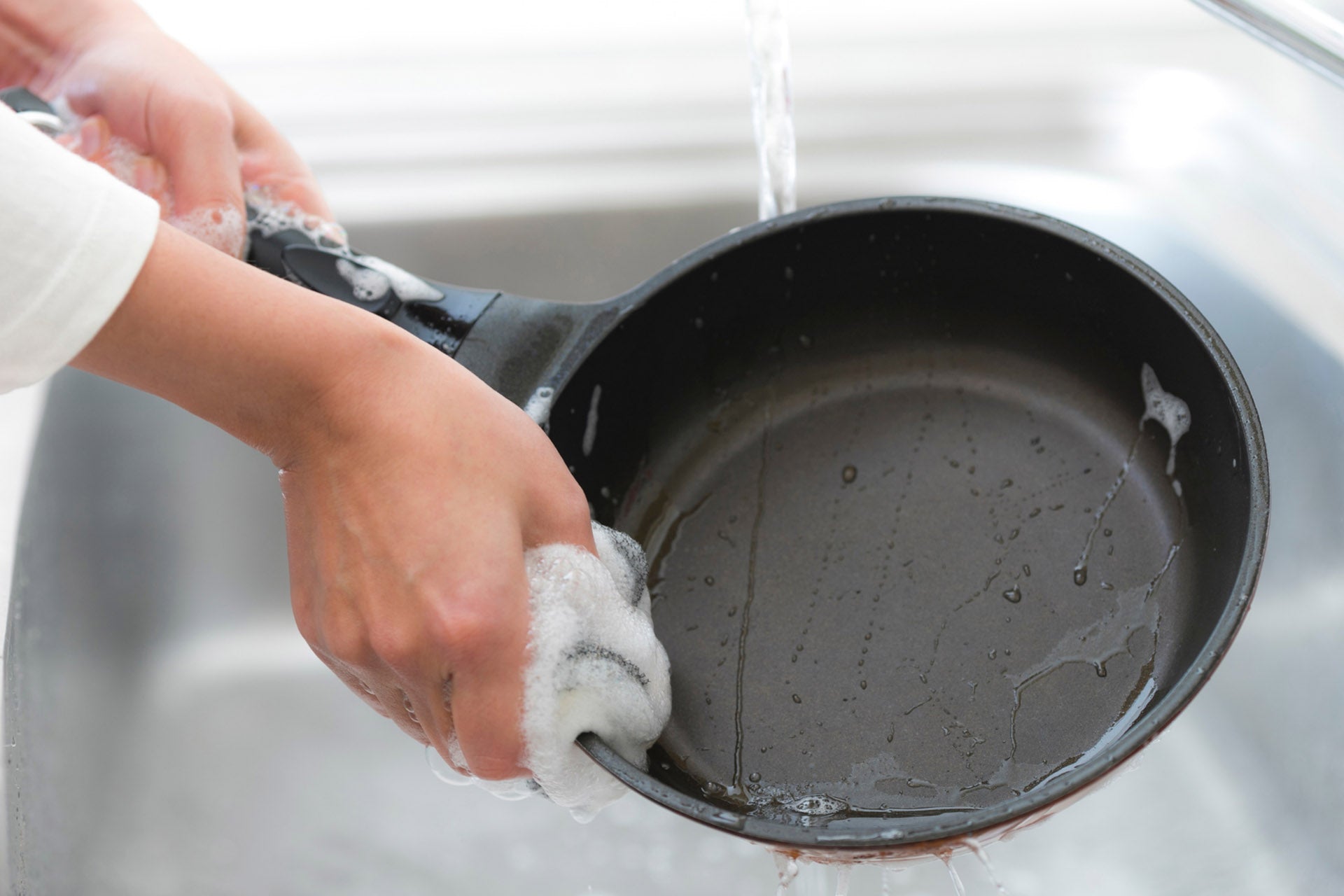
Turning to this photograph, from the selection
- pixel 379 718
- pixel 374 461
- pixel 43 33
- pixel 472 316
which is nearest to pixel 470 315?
pixel 472 316

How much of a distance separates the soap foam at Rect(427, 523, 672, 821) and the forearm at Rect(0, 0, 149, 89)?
487 millimetres

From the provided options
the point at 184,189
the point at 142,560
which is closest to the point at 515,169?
the point at 184,189

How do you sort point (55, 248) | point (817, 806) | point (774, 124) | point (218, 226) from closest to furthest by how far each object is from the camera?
point (55, 248) → point (817, 806) → point (218, 226) → point (774, 124)

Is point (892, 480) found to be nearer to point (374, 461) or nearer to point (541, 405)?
point (541, 405)

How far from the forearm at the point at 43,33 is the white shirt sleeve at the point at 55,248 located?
1.19 feet

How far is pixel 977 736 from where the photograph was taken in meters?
0.54

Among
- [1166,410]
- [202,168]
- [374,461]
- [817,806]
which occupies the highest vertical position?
[202,168]

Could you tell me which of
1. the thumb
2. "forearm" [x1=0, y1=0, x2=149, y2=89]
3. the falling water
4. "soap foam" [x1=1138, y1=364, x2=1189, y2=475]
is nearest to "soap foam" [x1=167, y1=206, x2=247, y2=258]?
the thumb

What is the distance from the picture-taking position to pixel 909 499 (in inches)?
25.0

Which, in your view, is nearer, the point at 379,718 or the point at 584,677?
the point at 584,677

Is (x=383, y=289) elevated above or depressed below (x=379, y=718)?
above

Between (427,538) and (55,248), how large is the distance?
173 millimetres

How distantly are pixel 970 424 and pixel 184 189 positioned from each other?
50 cm

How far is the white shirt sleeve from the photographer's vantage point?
0.39 meters
